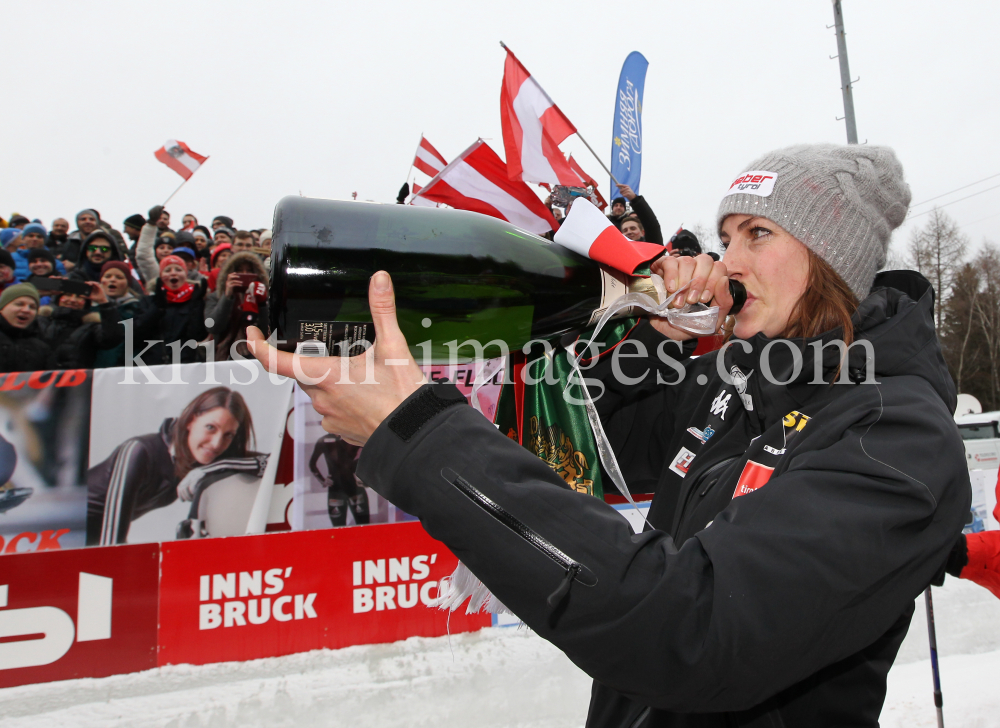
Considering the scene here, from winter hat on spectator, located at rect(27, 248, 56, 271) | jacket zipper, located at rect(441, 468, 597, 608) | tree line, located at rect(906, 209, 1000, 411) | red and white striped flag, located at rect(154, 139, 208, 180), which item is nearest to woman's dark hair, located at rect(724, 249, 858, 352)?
jacket zipper, located at rect(441, 468, 597, 608)

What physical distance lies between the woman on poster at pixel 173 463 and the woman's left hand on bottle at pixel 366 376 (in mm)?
4041

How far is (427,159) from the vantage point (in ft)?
21.1

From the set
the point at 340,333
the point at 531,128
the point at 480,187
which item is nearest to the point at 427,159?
the point at 531,128

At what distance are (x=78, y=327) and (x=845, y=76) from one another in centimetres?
1264

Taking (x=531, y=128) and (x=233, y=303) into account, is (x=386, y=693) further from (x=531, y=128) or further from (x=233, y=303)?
(x=531, y=128)

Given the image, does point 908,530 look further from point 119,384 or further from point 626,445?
point 119,384

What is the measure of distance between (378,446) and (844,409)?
2.45 ft

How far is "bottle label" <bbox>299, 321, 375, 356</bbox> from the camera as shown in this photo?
1031mm

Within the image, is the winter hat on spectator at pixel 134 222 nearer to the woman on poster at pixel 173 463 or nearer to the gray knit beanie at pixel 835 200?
the woman on poster at pixel 173 463

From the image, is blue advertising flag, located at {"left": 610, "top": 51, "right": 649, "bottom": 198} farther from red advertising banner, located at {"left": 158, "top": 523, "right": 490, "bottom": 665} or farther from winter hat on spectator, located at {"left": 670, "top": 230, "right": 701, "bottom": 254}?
red advertising banner, located at {"left": 158, "top": 523, "right": 490, "bottom": 665}

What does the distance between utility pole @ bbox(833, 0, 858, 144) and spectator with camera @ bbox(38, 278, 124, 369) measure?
1130 centimetres

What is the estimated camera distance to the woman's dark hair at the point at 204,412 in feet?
14.9

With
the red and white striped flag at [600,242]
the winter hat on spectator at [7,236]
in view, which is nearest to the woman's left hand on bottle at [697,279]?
the red and white striped flag at [600,242]

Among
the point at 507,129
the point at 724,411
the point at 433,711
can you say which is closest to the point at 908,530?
the point at 724,411
